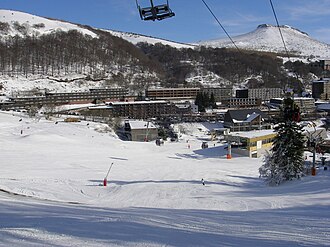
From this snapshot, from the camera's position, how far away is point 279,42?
154m

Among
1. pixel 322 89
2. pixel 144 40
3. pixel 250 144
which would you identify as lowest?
pixel 250 144

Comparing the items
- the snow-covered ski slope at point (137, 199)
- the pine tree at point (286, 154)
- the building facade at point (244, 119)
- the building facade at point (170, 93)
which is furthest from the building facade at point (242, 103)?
the pine tree at point (286, 154)

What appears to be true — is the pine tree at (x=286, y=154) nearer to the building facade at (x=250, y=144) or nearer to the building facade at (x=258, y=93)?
the building facade at (x=250, y=144)

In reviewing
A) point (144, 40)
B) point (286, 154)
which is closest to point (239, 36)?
point (144, 40)

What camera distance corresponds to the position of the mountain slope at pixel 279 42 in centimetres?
14138

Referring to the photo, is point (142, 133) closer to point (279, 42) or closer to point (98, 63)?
point (98, 63)

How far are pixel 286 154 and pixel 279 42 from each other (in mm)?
155757

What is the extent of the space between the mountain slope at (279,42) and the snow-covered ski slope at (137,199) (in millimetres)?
130095

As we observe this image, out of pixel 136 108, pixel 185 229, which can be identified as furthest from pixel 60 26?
pixel 185 229

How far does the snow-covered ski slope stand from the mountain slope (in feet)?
427

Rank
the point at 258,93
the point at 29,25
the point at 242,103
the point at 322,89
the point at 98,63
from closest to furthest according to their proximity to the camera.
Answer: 1. the point at 242,103
2. the point at 258,93
3. the point at 322,89
4. the point at 98,63
5. the point at 29,25

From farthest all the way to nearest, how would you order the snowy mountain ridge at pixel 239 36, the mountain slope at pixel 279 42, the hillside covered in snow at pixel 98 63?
the mountain slope at pixel 279 42 < the snowy mountain ridge at pixel 239 36 < the hillside covered in snow at pixel 98 63

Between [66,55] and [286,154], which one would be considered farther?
[66,55]

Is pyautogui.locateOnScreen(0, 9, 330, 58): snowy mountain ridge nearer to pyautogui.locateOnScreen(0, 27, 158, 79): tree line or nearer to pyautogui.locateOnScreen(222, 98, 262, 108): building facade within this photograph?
pyautogui.locateOnScreen(0, 27, 158, 79): tree line
